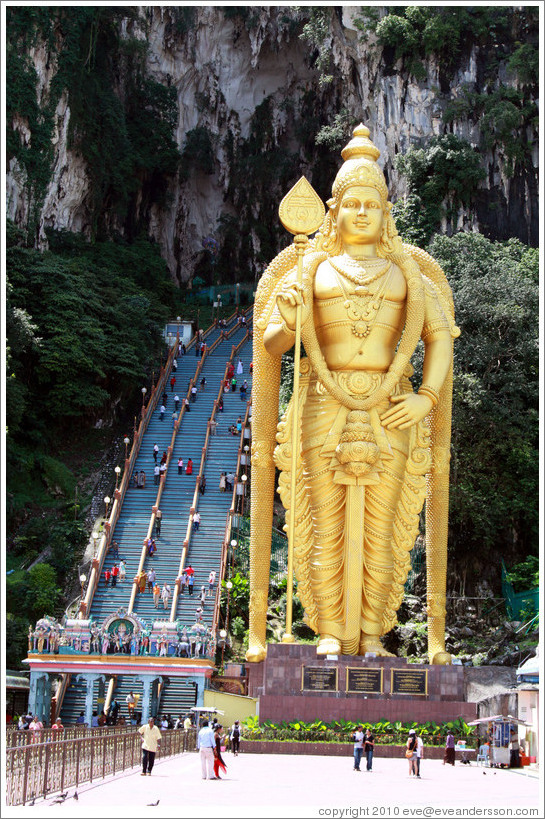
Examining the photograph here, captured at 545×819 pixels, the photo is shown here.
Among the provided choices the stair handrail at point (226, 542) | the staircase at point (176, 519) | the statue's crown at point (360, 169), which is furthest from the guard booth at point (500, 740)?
the stair handrail at point (226, 542)

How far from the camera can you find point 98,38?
36.7 metres

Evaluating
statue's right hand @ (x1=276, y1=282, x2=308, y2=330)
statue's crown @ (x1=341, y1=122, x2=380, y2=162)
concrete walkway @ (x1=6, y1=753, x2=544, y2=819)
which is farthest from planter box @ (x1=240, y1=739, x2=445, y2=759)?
statue's crown @ (x1=341, y1=122, x2=380, y2=162)

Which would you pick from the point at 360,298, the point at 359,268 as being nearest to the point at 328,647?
the point at 360,298

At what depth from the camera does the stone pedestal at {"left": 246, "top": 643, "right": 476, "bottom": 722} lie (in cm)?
1265

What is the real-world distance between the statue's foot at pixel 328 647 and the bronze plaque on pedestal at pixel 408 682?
2.30ft

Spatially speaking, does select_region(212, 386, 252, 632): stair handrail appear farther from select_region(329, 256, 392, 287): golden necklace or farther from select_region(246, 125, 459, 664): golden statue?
select_region(329, 256, 392, 287): golden necklace

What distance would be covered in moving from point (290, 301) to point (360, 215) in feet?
5.72

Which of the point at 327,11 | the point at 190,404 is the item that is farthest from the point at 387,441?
the point at 327,11

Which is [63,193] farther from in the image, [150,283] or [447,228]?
[447,228]

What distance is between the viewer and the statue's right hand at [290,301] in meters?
12.6

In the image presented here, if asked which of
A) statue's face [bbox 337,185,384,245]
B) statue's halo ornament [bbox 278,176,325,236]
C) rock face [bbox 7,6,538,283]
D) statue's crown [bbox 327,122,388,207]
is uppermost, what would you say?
rock face [bbox 7,6,538,283]

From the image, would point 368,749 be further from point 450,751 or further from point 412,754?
point 450,751

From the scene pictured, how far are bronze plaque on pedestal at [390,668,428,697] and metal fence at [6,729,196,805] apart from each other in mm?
3043

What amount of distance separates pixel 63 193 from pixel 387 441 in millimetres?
23205
